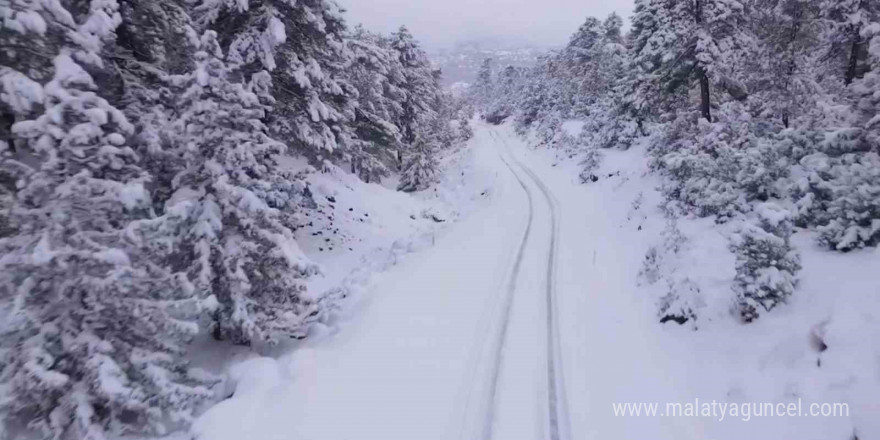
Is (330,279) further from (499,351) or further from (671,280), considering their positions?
(671,280)

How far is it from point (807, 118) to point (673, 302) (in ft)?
28.6

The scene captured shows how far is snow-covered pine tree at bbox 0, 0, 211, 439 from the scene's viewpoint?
6293mm

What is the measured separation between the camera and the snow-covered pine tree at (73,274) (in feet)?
20.6

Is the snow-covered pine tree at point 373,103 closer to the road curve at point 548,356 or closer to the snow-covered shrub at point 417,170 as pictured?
the snow-covered shrub at point 417,170

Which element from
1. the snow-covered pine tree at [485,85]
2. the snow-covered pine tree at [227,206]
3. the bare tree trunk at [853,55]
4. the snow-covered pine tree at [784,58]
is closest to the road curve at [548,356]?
the snow-covered pine tree at [227,206]

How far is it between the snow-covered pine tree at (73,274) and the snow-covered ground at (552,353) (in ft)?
4.54

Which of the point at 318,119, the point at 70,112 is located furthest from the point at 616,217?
the point at 70,112

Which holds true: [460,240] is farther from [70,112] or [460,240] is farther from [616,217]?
[70,112]

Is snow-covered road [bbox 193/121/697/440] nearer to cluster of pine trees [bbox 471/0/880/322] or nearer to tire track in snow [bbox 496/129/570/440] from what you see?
tire track in snow [bbox 496/129/570/440]

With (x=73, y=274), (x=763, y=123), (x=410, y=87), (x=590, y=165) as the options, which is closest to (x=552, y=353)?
→ (x=73, y=274)

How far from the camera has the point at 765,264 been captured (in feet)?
33.2

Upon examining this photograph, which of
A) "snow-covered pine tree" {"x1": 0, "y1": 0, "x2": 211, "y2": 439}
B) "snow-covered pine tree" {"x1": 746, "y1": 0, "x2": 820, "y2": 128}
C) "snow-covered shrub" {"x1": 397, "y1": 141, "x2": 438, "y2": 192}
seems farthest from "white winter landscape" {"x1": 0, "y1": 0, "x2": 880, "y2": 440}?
"snow-covered shrub" {"x1": 397, "y1": 141, "x2": 438, "y2": 192}

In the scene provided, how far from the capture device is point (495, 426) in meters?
7.74

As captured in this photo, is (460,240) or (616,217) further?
(616,217)
